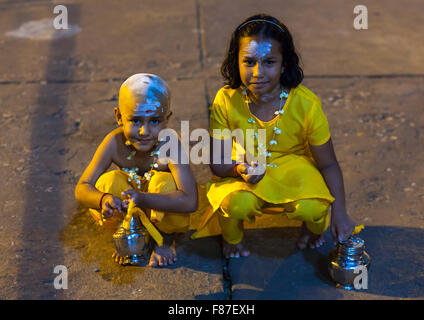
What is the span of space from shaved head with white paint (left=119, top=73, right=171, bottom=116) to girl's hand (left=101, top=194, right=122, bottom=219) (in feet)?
1.23

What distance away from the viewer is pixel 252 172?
7.84ft

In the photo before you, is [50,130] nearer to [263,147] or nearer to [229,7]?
[263,147]

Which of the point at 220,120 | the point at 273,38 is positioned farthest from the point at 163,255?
the point at 273,38

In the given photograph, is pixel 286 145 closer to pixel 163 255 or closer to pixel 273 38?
pixel 273 38

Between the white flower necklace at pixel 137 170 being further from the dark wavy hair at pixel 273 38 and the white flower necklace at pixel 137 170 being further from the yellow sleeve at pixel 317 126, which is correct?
the yellow sleeve at pixel 317 126

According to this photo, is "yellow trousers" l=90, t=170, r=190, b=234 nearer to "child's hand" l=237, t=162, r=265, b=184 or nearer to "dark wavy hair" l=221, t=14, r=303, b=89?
"child's hand" l=237, t=162, r=265, b=184

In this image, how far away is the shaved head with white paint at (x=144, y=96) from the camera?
7.80ft

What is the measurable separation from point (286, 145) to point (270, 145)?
0.24 feet

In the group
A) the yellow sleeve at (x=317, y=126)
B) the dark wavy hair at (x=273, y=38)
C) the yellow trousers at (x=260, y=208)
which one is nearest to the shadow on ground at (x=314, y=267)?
the yellow trousers at (x=260, y=208)

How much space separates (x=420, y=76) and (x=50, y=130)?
9.02 ft

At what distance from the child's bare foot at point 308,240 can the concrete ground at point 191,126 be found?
35 millimetres

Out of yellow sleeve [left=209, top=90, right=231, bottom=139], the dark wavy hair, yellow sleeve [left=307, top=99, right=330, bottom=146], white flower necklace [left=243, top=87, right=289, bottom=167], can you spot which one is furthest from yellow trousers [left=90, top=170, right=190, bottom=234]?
yellow sleeve [left=307, top=99, right=330, bottom=146]

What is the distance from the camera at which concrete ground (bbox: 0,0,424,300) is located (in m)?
2.47
